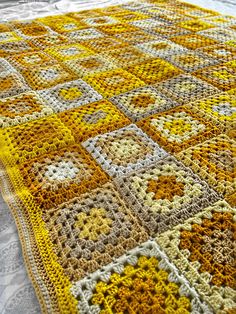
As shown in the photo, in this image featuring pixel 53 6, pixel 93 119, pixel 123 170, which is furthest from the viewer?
pixel 53 6

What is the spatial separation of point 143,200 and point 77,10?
149 centimetres

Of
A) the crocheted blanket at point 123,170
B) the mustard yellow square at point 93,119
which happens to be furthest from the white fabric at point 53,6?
the mustard yellow square at point 93,119

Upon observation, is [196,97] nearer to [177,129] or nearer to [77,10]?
[177,129]

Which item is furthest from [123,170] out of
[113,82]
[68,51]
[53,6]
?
[53,6]

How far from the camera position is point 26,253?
0.56 metres

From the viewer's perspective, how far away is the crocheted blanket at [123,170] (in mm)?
501

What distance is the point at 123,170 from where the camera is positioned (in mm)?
708

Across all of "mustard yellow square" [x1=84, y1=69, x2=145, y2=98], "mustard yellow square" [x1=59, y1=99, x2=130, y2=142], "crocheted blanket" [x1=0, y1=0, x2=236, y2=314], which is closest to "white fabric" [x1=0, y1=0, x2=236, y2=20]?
"crocheted blanket" [x1=0, y1=0, x2=236, y2=314]

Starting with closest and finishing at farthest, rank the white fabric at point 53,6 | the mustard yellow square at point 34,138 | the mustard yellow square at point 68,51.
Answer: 1. the mustard yellow square at point 34,138
2. the mustard yellow square at point 68,51
3. the white fabric at point 53,6

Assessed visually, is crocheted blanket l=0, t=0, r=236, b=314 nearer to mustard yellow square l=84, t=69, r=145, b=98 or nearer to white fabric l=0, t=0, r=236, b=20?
mustard yellow square l=84, t=69, r=145, b=98

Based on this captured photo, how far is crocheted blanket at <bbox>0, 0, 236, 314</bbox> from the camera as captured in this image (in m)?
0.50

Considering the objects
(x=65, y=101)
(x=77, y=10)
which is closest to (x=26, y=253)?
(x=65, y=101)

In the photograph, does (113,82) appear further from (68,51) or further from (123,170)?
(123,170)

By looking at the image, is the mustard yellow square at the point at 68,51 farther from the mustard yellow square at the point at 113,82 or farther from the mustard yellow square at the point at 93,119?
the mustard yellow square at the point at 93,119
